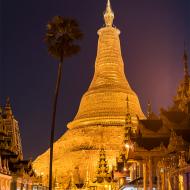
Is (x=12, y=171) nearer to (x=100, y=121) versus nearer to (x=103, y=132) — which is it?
(x=103, y=132)

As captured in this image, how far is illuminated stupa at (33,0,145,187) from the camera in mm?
76875

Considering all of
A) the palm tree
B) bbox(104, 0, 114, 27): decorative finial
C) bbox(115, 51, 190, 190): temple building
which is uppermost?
bbox(104, 0, 114, 27): decorative finial

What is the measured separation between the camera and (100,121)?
83.6 m

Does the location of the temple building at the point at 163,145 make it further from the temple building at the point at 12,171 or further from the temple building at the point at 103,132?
the temple building at the point at 12,171

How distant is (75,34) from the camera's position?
31.4m

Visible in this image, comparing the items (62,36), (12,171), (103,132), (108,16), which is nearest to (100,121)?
(103,132)

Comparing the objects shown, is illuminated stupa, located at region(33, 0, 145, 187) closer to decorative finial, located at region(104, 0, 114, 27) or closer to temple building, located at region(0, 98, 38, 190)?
decorative finial, located at region(104, 0, 114, 27)

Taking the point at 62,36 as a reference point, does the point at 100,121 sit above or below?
above

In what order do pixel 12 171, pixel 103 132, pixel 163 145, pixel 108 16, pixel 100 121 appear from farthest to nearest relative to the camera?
pixel 108 16, pixel 100 121, pixel 103 132, pixel 12 171, pixel 163 145

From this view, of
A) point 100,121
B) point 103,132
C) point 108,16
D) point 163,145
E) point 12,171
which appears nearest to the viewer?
point 163,145

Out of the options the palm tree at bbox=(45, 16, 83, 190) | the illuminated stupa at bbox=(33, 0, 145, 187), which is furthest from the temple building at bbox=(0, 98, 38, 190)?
the illuminated stupa at bbox=(33, 0, 145, 187)

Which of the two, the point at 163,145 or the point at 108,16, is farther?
the point at 108,16

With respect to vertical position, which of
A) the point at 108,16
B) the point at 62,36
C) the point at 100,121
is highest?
the point at 108,16

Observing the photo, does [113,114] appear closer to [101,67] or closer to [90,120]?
[90,120]
